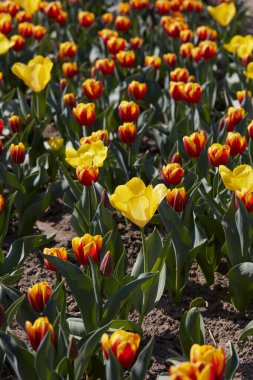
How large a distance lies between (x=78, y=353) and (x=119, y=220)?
158 centimetres

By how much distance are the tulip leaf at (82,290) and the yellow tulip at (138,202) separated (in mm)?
274

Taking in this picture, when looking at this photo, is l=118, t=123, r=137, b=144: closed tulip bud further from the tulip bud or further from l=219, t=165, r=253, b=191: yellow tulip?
the tulip bud

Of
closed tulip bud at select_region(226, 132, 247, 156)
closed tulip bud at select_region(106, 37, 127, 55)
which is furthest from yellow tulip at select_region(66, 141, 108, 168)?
closed tulip bud at select_region(106, 37, 127, 55)

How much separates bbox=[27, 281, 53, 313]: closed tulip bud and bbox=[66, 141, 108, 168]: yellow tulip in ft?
2.63

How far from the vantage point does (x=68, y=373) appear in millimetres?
2312

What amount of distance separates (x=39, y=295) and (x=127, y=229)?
4.38 feet

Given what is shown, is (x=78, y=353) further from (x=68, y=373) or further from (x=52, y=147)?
(x=52, y=147)

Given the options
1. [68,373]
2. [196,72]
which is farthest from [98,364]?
[196,72]

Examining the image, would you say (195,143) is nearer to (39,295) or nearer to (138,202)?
(138,202)

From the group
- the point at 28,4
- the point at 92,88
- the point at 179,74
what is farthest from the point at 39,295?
the point at 28,4

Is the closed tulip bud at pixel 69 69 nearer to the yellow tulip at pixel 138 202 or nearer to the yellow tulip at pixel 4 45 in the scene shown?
the yellow tulip at pixel 4 45

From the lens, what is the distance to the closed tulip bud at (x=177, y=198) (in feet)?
9.26

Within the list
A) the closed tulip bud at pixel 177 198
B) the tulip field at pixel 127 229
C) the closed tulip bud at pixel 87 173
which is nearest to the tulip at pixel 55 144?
the tulip field at pixel 127 229

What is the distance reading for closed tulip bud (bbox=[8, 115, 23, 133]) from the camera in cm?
384
